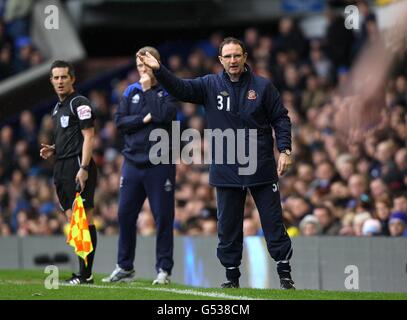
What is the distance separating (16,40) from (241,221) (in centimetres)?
1443

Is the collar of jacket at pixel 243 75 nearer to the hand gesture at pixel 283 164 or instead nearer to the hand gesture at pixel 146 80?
the hand gesture at pixel 283 164

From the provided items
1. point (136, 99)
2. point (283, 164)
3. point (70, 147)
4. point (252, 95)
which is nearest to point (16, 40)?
point (136, 99)

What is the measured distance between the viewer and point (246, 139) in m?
10.1

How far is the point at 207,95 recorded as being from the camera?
1029 centimetres

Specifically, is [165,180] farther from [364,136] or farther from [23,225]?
[23,225]

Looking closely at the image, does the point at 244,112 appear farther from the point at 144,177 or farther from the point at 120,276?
the point at 120,276

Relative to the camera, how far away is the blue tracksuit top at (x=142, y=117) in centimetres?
1143

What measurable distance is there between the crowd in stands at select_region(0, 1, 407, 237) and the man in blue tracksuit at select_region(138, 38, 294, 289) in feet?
11.1

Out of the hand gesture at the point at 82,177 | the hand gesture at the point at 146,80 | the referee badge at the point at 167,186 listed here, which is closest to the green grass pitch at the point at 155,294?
the hand gesture at the point at 82,177

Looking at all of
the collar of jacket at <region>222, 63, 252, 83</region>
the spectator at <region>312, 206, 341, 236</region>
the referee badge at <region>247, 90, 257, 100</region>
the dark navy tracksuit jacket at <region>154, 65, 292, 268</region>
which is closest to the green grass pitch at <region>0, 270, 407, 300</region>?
the dark navy tracksuit jacket at <region>154, 65, 292, 268</region>

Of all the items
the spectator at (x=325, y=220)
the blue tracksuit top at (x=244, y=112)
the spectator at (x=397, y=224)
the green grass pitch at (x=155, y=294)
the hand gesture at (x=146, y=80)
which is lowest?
the green grass pitch at (x=155, y=294)

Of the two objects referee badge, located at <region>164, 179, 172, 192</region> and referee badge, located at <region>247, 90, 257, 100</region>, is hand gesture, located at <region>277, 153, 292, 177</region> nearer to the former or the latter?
referee badge, located at <region>247, 90, 257, 100</region>

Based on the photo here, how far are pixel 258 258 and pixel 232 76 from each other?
4500 mm
